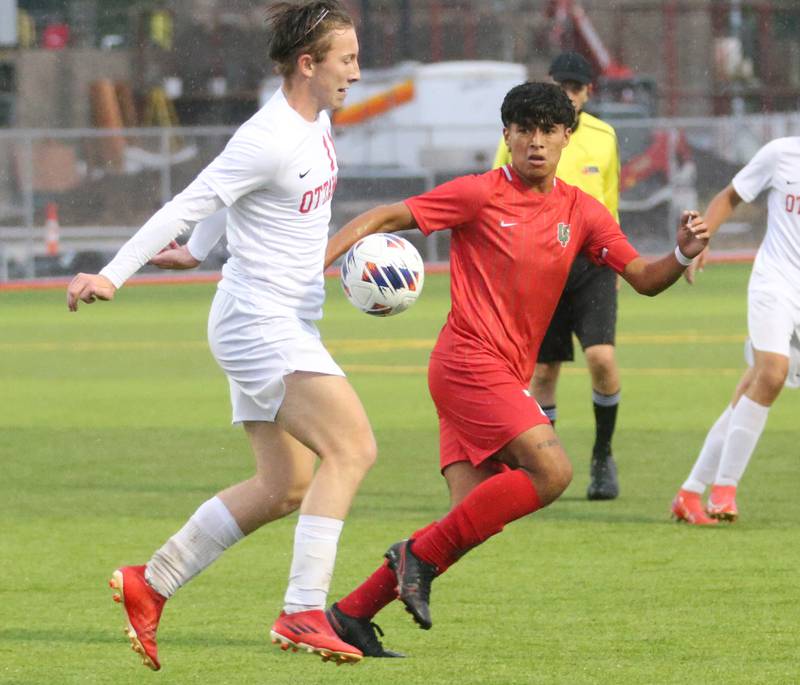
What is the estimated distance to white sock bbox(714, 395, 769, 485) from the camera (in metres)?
9.20

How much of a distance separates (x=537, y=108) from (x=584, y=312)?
3.66m

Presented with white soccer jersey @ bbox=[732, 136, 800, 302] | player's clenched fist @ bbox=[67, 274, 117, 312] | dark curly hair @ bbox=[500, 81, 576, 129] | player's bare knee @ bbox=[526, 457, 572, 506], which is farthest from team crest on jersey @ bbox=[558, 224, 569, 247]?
white soccer jersey @ bbox=[732, 136, 800, 302]

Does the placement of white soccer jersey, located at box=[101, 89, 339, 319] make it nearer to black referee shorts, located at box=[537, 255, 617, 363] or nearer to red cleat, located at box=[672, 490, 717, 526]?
red cleat, located at box=[672, 490, 717, 526]

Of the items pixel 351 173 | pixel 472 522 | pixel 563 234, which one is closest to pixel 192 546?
pixel 472 522

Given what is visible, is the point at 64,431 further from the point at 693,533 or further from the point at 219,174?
the point at 219,174

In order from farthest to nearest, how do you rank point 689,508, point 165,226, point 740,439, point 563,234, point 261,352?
point 689,508, point 740,439, point 563,234, point 261,352, point 165,226

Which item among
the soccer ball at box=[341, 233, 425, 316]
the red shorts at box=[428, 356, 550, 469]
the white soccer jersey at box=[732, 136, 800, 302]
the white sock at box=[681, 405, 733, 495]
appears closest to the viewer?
the red shorts at box=[428, 356, 550, 469]

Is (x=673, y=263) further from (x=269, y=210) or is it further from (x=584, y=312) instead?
(x=584, y=312)

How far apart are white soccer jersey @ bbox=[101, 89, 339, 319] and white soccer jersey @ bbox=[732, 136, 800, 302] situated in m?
3.39

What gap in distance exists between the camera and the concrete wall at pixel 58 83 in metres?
44.9

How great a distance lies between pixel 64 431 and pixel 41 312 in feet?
39.3

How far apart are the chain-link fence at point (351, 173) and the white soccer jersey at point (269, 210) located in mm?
25657

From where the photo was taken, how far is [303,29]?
254 inches

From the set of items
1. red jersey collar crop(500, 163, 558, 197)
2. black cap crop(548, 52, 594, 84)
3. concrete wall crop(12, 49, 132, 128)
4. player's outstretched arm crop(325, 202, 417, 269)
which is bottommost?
concrete wall crop(12, 49, 132, 128)
